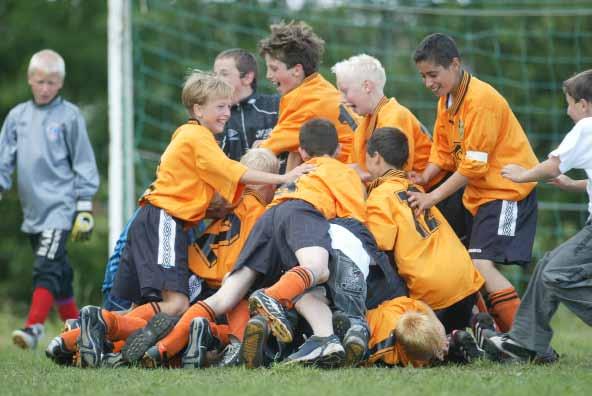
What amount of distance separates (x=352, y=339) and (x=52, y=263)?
2.84 m

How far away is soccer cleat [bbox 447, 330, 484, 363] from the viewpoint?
5.45m

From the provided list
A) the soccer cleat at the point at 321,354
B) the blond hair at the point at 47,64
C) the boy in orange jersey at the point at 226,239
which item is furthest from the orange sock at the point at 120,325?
the blond hair at the point at 47,64

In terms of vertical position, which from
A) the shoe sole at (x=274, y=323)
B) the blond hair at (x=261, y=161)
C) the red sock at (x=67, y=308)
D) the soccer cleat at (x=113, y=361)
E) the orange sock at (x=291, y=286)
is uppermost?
the blond hair at (x=261, y=161)

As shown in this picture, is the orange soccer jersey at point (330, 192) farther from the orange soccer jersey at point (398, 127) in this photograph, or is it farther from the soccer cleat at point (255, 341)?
the soccer cleat at point (255, 341)

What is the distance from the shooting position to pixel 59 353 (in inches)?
213

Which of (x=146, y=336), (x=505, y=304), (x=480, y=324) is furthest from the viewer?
(x=505, y=304)

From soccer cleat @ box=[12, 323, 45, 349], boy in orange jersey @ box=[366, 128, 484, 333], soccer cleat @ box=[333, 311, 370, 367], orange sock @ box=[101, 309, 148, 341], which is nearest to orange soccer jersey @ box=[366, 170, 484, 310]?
boy in orange jersey @ box=[366, 128, 484, 333]

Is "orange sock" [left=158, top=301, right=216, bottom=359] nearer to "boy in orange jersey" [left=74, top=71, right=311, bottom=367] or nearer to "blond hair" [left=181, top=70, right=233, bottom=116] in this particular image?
"boy in orange jersey" [left=74, top=71, right=311, bottom=367]

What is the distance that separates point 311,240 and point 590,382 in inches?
59.1

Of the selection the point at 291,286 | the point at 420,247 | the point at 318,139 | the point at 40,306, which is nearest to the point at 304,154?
the point at 318,139

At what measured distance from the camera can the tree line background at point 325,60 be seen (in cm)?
1245

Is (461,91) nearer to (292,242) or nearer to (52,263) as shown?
(292,242)

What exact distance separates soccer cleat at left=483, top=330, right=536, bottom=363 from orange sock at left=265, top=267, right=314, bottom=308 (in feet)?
3.15

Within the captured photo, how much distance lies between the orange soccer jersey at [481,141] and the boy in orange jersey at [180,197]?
89cm
